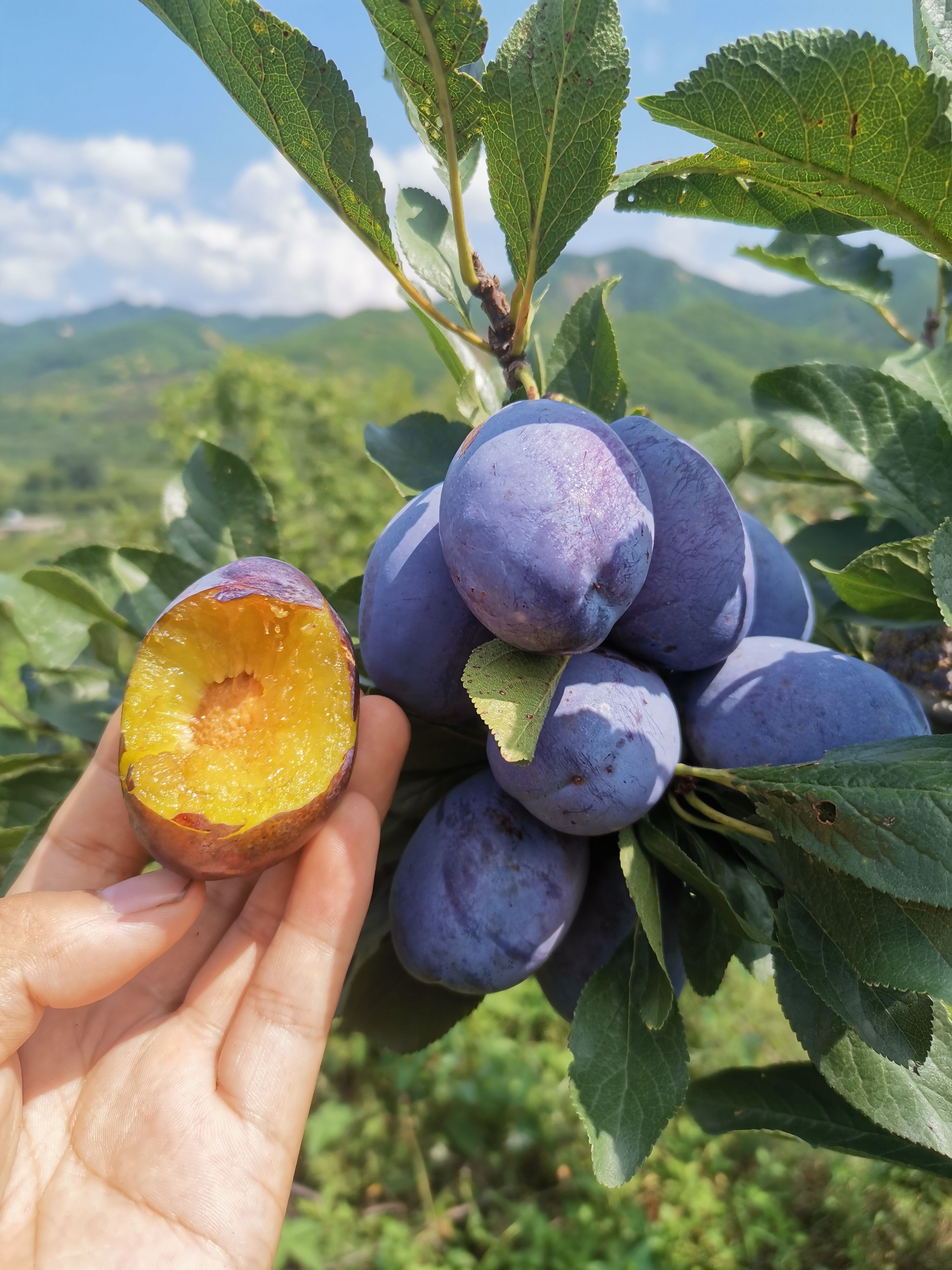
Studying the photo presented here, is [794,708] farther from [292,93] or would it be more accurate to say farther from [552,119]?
[292,93]

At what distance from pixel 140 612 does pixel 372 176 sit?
684 mm

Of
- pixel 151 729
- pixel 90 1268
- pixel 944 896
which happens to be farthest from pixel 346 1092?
pixel 944 896

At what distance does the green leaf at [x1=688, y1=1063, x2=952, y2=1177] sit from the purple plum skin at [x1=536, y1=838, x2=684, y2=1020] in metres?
0.25

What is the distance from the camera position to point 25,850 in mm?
1034

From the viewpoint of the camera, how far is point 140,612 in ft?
3.80

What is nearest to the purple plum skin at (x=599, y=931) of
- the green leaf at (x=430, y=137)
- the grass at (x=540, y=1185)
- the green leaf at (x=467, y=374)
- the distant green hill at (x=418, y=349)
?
→ the green leaf at (x=467, y=374)

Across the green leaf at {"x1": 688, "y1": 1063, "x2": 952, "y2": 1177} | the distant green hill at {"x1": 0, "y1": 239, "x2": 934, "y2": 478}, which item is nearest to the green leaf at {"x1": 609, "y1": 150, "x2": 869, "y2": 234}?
the green leaf at {"x1": 688, "y1": 1063, "x2": 952, "y2": 1177}

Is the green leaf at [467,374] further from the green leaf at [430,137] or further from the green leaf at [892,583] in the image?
the green leaf at [892,583]

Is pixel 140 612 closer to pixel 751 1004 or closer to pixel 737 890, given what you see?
pixel 737 890

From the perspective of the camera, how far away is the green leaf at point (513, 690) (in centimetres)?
60

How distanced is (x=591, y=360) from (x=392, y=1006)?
0.81m

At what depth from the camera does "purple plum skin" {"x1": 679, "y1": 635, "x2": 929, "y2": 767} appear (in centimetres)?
73

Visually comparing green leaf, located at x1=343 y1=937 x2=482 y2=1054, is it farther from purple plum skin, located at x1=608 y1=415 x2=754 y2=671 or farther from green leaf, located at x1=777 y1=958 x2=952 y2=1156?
purple plum skin, located at x1=608 y1=415 x2=754 y2=671

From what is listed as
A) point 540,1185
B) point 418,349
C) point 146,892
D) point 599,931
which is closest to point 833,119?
point 599,931
